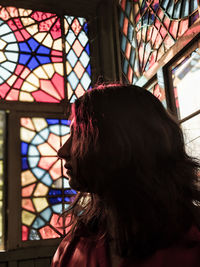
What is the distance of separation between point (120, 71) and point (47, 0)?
1054 millimetres

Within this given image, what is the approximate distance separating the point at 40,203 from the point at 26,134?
646mm

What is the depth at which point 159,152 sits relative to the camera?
0.87 meters

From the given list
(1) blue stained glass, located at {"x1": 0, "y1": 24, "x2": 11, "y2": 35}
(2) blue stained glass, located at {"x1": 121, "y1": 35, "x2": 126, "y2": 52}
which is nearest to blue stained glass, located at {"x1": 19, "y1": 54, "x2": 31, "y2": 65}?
(1) blue stained glass, located at {"x1": 0, "y1": 24, "x2": 11, "y2": 35}

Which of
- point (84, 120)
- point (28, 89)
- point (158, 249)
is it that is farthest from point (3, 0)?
point (158, 249)

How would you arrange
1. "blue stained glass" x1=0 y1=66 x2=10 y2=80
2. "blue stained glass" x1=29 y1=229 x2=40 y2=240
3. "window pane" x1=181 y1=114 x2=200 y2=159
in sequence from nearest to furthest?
"window pane" x1=181 y1=114 x2=200 y2=159 < "blue stained glass" x1=29 y1=229 x2=40 y2=240 < "blue stained glass" x1=0 y1=66 x2=10 y2=80

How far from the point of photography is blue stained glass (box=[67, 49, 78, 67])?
3.76 meters

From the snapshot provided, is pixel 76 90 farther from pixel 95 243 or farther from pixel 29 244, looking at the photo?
pixel 95 243

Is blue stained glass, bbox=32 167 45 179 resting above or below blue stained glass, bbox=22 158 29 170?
below

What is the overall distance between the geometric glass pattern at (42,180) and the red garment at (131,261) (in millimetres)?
2194

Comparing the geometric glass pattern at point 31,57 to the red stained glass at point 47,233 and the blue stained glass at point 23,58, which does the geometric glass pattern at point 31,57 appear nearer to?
the blue stained glass at point 23,58

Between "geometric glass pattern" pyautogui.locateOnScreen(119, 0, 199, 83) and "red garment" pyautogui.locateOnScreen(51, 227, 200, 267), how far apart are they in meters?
1.97

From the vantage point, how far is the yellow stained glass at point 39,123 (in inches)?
135

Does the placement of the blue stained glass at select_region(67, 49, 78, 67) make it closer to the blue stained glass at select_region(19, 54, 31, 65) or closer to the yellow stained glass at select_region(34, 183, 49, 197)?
the blue stained glass at select_region(19, 54, 31, 65)

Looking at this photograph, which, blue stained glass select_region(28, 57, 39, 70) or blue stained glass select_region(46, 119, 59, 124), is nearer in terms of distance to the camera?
blue stained glass select_region(46, 119, 59, 124)
